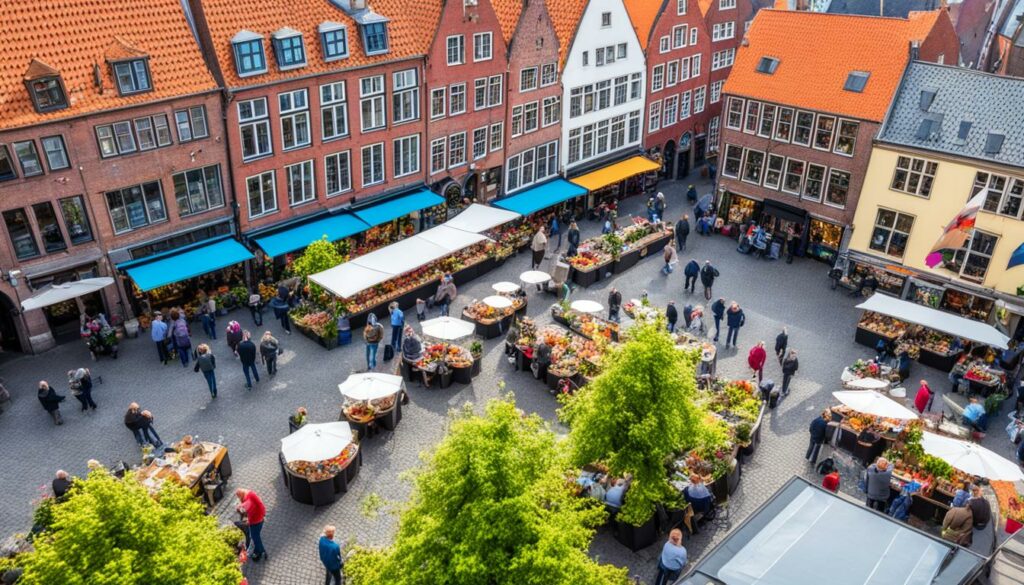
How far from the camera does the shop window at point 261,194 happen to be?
3425 cm

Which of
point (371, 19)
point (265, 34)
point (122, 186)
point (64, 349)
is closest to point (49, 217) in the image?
point (122, 186)

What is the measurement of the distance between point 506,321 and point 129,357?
47.4 ft

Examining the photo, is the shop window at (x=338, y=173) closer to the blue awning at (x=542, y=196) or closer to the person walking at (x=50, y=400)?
the blue awning at (x=542, y=196)

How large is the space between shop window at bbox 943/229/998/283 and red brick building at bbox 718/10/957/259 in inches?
209

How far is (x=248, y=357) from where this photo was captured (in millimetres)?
27609

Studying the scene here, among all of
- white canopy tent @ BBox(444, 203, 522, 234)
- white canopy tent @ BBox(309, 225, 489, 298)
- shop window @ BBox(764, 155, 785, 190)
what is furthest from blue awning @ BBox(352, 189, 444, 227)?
shop window @ BBox(764, 155, 785, 190)

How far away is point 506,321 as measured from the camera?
107ft

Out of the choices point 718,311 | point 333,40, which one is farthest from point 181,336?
point 718,311

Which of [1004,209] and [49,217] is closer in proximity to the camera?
[49,217]

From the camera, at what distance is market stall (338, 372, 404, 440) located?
24.8 meters

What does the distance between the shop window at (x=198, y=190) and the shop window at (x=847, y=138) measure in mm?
28536

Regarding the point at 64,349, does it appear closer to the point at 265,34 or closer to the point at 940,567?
the point at 265,34

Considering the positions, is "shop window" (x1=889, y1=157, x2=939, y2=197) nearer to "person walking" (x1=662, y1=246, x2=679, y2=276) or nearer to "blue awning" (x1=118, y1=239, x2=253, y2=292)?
"person walking" (x1=662, y1=246, x2=679, y2=276)

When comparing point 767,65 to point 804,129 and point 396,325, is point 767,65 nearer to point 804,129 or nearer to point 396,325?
point 804,129
